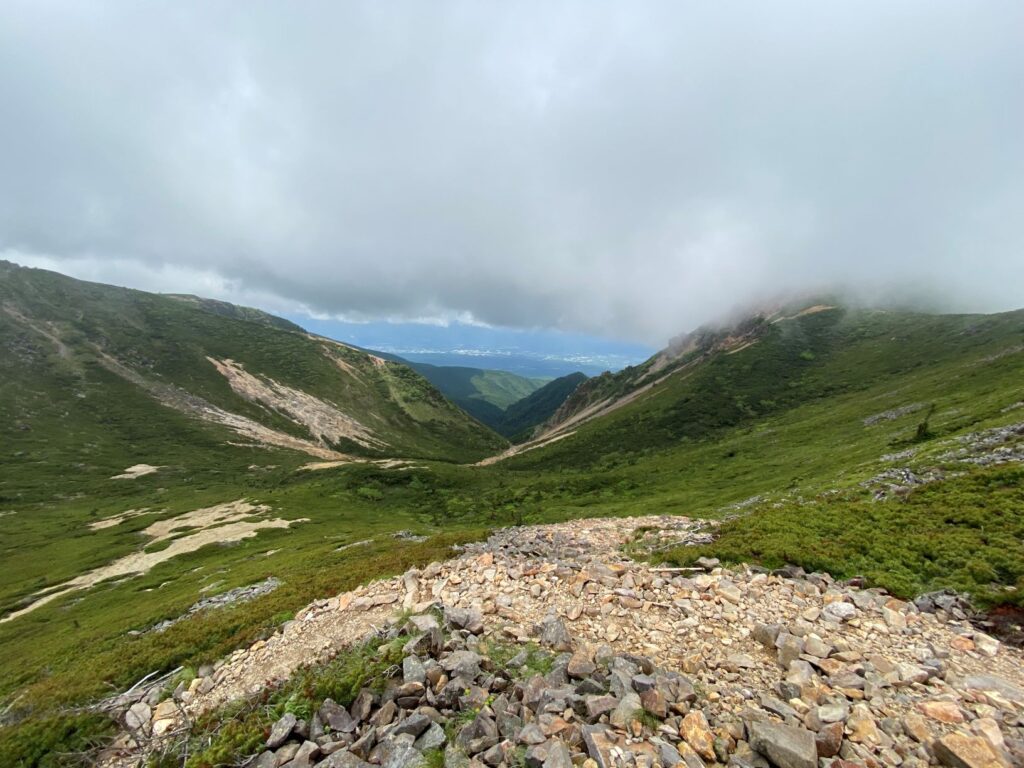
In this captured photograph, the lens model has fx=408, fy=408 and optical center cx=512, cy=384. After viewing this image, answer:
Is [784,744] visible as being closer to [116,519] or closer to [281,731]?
[281,731]

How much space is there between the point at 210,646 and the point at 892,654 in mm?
22145

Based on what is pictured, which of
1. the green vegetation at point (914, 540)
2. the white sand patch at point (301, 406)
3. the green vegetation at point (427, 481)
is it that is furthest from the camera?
the white sand patch at point (301, 406)

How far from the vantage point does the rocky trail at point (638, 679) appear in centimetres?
739

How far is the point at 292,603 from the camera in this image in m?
17.8

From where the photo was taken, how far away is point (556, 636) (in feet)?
36.8

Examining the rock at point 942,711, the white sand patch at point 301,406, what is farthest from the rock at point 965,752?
the white sand patch at point 301,406

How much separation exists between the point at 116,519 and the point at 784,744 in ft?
336

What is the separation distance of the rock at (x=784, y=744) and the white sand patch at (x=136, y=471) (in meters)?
139

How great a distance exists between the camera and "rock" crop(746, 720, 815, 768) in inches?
269

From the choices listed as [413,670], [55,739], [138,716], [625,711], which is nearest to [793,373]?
[625,711]

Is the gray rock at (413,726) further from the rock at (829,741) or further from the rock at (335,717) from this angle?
the rock at (829,741)

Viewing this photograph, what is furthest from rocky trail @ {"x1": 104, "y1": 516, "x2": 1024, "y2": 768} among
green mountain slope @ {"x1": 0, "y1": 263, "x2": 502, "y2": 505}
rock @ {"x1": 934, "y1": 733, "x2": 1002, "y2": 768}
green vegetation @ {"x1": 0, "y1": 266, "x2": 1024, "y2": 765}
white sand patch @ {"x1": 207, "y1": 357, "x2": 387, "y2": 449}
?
white sand patch @ {"x1": 207, "y1": 357, "x2": 387, "y2": 449}

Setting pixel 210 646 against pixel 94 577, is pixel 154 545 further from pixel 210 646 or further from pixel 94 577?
pixel 210 646

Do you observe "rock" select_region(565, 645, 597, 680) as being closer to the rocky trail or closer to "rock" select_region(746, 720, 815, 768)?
the rocky trail
